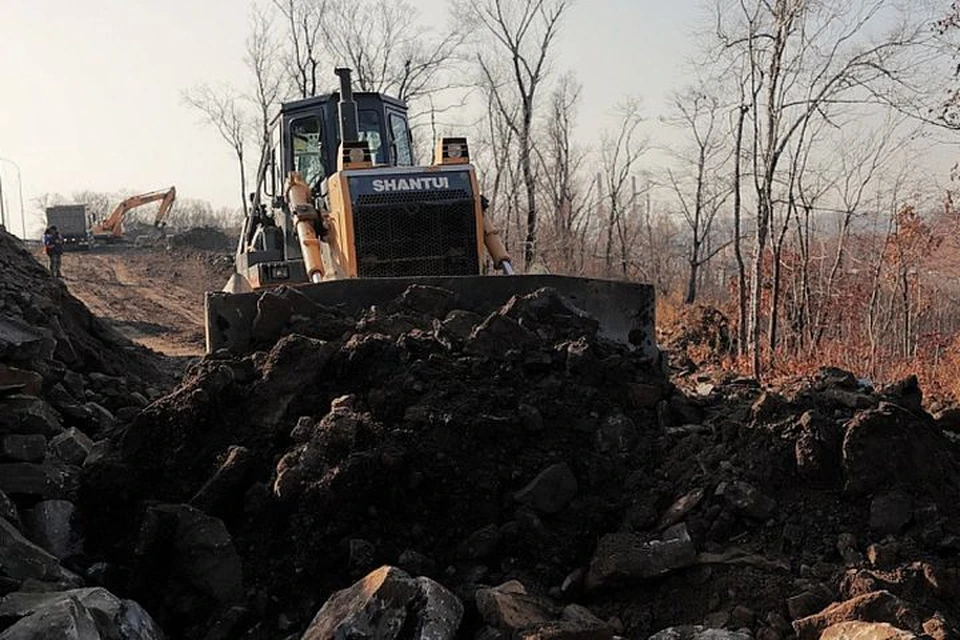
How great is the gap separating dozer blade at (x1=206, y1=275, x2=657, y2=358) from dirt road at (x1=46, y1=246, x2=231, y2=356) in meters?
8.32

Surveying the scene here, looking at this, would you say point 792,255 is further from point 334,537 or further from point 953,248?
point 334,537

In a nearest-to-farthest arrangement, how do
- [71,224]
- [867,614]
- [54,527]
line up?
[867,614]
[54,527]
[71,224]

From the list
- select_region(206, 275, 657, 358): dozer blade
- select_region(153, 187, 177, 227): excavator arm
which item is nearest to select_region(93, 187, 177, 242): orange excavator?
select_region(153, 187, 177, 227): excavator arm

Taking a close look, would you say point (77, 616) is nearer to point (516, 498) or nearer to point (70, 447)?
point (516, 498)

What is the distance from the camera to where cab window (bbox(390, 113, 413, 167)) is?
9.27 m

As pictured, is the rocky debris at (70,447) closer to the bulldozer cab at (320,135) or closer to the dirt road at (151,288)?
the bulldozer cab at (320,135)

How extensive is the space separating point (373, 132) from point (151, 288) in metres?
18.5

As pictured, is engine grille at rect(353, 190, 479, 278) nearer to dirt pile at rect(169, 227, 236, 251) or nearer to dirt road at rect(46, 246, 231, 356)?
dirt road at rect(46, 246, 231, 356)

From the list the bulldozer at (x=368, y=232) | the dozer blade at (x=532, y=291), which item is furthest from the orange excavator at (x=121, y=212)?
the dozer blade at (x=532, y=291)

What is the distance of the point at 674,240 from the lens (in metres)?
44.6

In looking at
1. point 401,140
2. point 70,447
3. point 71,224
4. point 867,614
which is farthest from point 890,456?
point 71,224

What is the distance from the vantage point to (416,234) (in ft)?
24.1

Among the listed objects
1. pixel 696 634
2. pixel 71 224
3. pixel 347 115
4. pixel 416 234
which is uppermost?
pixel 71 224

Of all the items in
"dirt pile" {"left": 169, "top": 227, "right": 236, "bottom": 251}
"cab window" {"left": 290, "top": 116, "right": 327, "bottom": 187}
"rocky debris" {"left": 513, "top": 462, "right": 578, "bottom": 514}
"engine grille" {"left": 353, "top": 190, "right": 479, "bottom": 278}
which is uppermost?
"dirt pile" {"left": 169, "top": 227, "right": 236, "bottom": 251}
